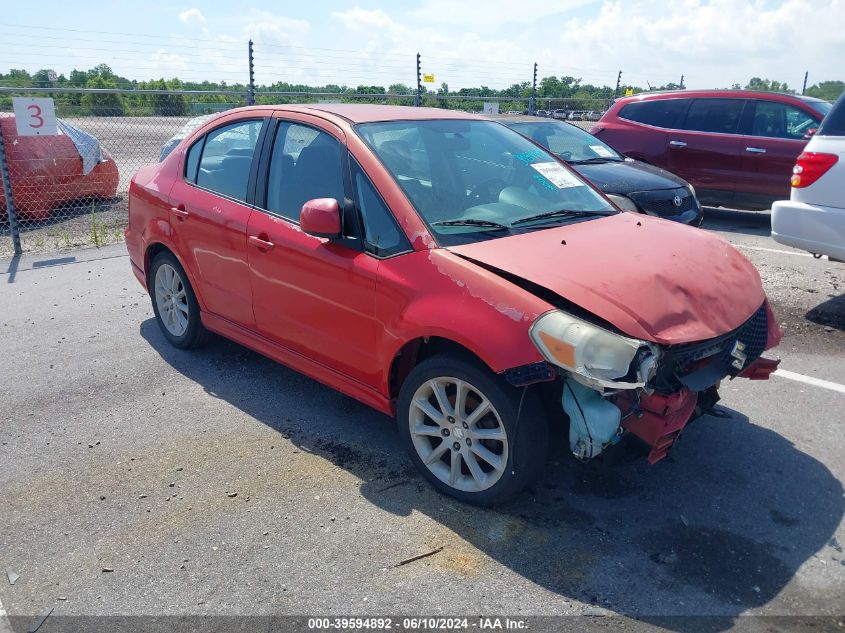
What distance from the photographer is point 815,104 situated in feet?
31.8

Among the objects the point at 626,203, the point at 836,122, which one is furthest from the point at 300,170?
the point at 626,203

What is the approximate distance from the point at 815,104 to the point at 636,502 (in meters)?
8.42

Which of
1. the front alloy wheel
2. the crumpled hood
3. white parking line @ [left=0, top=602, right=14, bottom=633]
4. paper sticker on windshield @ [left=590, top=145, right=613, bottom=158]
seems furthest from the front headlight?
white parking line @ [left=0, top=602, right=14, bottom=633]

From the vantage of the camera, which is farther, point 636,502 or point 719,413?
point 719,413

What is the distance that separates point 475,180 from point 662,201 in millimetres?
4961

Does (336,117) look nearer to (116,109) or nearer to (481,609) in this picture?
(481,609)

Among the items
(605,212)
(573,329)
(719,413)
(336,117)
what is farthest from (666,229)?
(336,117)

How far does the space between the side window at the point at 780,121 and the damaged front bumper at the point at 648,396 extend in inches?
305

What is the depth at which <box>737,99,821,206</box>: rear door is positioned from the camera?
9672 mm

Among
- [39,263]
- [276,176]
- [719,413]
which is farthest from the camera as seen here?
[39,263]

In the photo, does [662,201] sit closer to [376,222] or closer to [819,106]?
[819,106]

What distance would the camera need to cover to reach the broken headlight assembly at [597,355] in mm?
2922

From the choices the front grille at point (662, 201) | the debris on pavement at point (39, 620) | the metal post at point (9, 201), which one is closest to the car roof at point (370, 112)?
the debris on pavement at point (39, 620)

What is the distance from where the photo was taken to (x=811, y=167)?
233 inches
